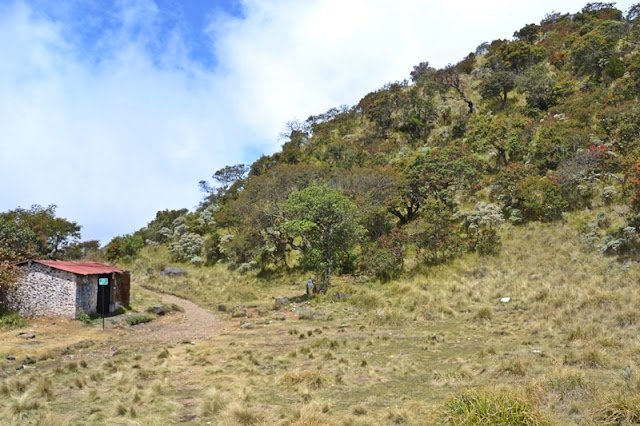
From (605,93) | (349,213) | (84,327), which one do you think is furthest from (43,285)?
(605,93)

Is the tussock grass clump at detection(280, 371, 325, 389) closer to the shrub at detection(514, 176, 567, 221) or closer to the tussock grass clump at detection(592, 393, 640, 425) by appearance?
the tussock grass clump at detection(592, 393, 640, 425)

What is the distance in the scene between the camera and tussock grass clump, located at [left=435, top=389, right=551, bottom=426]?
6656 mm

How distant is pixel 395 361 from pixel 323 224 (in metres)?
16.1

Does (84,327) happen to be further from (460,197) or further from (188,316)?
(460,197)

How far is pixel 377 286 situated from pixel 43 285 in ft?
61.5

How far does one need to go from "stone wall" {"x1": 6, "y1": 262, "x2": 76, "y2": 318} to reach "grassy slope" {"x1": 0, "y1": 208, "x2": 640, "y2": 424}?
2.34m

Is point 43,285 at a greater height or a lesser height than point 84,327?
greater

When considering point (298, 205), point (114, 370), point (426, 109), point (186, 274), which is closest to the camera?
point (114, 370)

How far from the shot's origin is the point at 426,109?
5791 centimetres

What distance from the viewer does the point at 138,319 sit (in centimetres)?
2319

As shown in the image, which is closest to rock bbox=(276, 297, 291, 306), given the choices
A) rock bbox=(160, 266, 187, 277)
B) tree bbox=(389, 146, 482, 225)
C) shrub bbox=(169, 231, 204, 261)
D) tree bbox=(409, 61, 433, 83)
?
tree bbox=(389, 146, 482, 225)

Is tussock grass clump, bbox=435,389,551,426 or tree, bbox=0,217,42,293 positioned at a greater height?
tree, bbox=0,217,42,293

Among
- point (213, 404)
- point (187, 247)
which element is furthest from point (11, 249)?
point (187, 247)

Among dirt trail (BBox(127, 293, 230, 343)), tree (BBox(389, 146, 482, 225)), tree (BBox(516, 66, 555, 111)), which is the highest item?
tree (BBox(516, 66, 555, 111))
